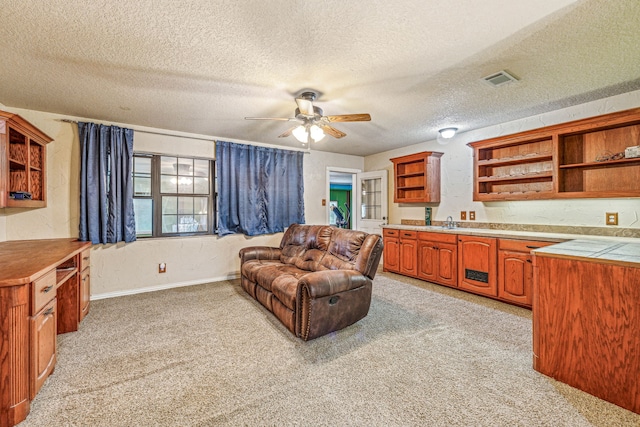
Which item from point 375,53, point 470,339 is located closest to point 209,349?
point 470,339

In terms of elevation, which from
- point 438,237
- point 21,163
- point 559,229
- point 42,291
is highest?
point 21,163

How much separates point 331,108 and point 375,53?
116cm

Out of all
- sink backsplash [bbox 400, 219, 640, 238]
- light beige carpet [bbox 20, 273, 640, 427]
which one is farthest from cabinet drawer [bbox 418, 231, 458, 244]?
light beige carpet [bbox 20, 273, 640, 427]

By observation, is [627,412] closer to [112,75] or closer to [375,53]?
[375,53]

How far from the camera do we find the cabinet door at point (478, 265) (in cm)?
342

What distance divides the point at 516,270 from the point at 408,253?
1.57 metres

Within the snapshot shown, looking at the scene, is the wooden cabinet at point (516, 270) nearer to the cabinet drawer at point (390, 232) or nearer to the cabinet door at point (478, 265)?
the cabinet door at point (478, 265)

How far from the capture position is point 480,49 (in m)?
2.01

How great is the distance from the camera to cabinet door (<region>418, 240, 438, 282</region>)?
4.12 metres

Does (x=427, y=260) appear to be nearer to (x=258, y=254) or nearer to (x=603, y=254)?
(x=603, y=254)

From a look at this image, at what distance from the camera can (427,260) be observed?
421cm

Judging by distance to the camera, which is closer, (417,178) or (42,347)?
(42,347)

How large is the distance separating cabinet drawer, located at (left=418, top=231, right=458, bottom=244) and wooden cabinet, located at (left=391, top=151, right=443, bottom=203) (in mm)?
671

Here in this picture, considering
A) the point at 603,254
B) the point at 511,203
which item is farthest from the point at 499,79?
the point at 511,203
